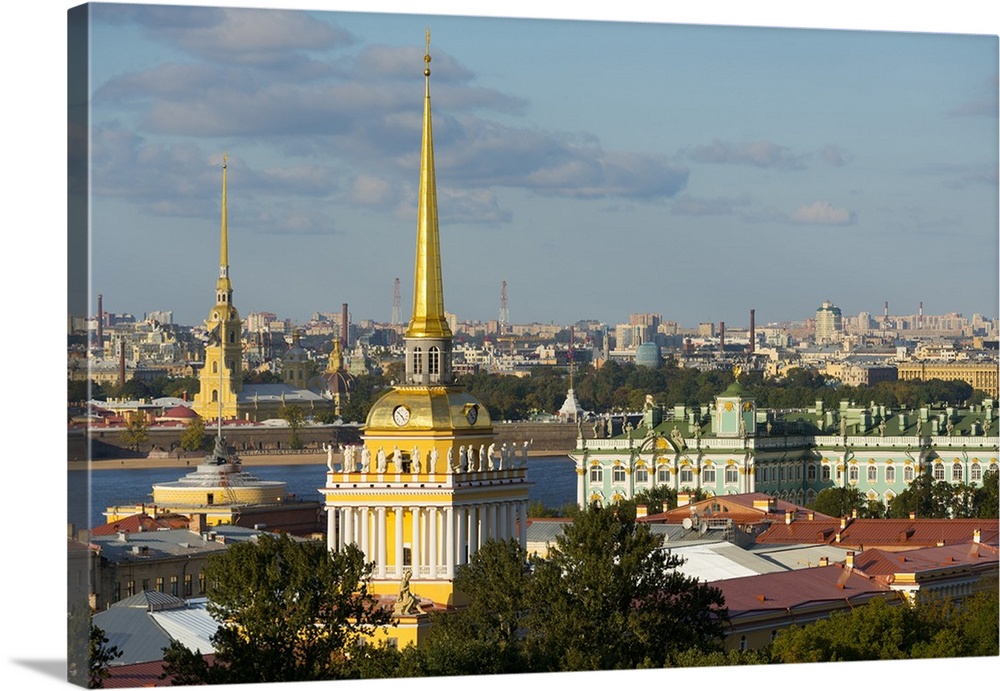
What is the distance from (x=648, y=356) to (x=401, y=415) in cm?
5468

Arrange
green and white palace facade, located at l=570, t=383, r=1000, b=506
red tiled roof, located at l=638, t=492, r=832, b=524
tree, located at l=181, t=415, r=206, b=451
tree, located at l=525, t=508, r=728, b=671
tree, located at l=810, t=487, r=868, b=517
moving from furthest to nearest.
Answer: tree, located at l=181, t=415, r=206, b=451
green and white palace facade, located at l=570, t=383, r=1000, b=506
tree, located at l=810, t=487, r=868, b=517
red tiled roof, located at l=638, t=492, r=832, b=524
tree, located at l=525, t=508, r=728, b=671

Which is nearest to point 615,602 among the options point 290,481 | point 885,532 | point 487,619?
point 487,619

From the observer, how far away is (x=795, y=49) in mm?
19312

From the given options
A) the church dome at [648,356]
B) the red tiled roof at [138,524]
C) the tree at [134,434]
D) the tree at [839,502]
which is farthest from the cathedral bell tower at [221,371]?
the red tiled roof at [138,524]

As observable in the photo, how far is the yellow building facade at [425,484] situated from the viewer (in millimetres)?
20312

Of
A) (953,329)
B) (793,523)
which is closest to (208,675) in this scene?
(793,523)

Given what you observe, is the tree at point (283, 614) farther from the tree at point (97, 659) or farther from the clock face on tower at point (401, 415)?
the clock face on tower at point (401, 415)

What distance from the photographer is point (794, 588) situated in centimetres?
2375

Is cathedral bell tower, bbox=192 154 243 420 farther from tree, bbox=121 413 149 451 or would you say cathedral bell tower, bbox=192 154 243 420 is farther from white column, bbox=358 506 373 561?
white column, bbox=358 506 373 561

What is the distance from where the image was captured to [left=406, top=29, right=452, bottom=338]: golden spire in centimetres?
2088

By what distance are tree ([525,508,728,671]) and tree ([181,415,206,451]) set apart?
4873cm

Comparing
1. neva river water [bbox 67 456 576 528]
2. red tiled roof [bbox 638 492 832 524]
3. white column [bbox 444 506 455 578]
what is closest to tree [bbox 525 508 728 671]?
white column [bbox 444 506 455 578]

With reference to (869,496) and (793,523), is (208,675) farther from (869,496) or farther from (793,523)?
(869,496)

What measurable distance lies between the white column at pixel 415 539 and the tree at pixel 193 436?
1879 inches
